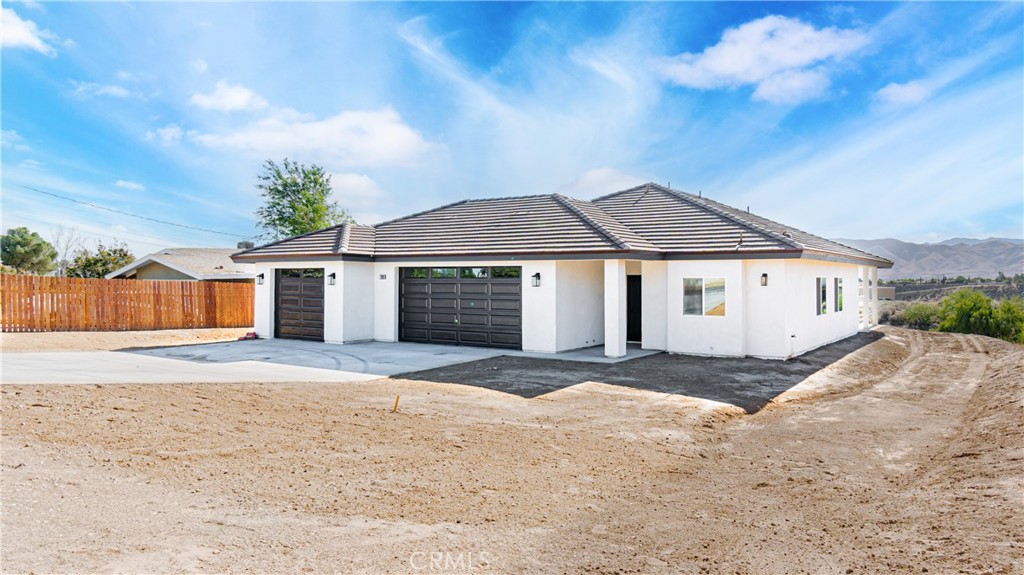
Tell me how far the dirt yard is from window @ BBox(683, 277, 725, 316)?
4904mm

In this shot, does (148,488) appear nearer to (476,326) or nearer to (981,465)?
(981,465)

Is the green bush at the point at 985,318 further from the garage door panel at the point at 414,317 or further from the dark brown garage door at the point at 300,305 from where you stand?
the dark brown garage door at the point at 300,305

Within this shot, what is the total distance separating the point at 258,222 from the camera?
39188 mm

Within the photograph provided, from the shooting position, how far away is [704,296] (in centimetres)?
1434

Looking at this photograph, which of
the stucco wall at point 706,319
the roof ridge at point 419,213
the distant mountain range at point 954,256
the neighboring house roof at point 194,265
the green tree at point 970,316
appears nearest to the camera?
the stucco wall at point 706,319

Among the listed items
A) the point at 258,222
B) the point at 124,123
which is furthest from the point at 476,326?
the point at 258,222

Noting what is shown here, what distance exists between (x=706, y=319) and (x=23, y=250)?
41.6 meters

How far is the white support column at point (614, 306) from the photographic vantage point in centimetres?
1402

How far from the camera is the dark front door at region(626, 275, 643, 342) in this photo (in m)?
16.8

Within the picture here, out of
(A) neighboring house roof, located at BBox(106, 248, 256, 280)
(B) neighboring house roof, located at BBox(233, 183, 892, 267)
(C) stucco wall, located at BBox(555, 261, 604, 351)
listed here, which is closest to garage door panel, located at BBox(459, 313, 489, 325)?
(B) neighboring house roof, located at BBox(233, 183, 892, 267)

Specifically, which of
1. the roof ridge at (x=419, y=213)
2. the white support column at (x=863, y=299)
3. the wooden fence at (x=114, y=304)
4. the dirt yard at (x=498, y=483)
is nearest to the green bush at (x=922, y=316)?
the white support column at (x=863, y=299)

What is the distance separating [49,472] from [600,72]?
1439cm

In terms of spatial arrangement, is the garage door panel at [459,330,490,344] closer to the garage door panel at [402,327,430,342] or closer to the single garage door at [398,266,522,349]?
the single garage door at [398,266,522,349]

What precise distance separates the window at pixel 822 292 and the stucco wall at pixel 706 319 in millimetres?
3496
